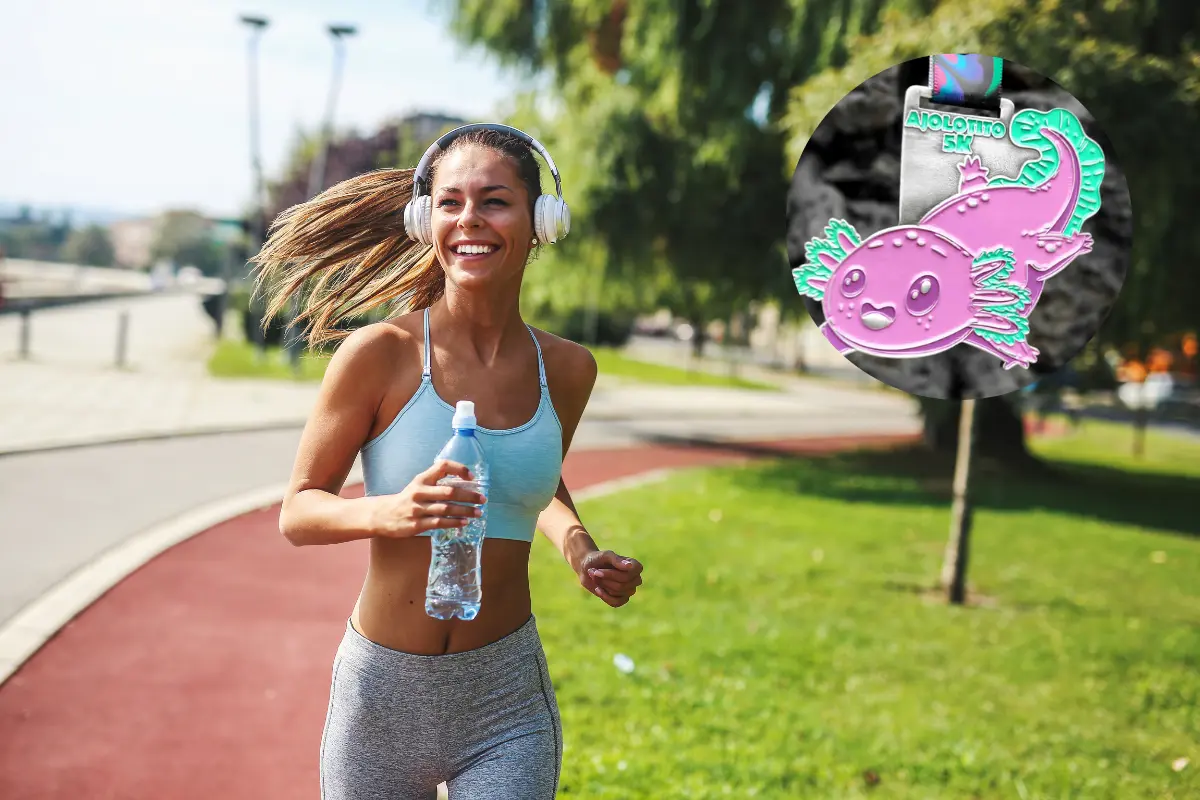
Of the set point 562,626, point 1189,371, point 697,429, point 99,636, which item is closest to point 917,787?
point 562,626

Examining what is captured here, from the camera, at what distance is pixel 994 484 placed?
49.0 ft

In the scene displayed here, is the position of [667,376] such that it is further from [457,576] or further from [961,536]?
[457,576]

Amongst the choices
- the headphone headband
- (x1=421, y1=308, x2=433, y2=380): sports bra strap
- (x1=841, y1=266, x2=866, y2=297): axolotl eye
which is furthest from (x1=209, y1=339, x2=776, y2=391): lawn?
(x1=841, y1=266, x2=866, y2=297): axolotl eye

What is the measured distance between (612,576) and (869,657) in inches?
178

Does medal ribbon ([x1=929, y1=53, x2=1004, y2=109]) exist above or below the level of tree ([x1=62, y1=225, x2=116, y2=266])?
below

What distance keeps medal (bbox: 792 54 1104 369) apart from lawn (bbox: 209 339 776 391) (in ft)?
50.8

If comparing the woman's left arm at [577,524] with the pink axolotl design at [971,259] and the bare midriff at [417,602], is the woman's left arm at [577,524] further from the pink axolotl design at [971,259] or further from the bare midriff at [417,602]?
the pink axolotl design at [971,259]

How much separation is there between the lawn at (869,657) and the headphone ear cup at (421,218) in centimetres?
269

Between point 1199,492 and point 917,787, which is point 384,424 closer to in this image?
point 917,787

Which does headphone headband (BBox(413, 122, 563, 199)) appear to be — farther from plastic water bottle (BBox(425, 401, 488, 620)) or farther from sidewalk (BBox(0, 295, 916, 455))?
sidewalk (BBox(0, 295, 916, 455))

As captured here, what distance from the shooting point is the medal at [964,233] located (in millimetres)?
2318

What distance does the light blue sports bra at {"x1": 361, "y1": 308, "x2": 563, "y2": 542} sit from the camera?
2221mm

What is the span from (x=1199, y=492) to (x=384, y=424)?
55.1 feet
